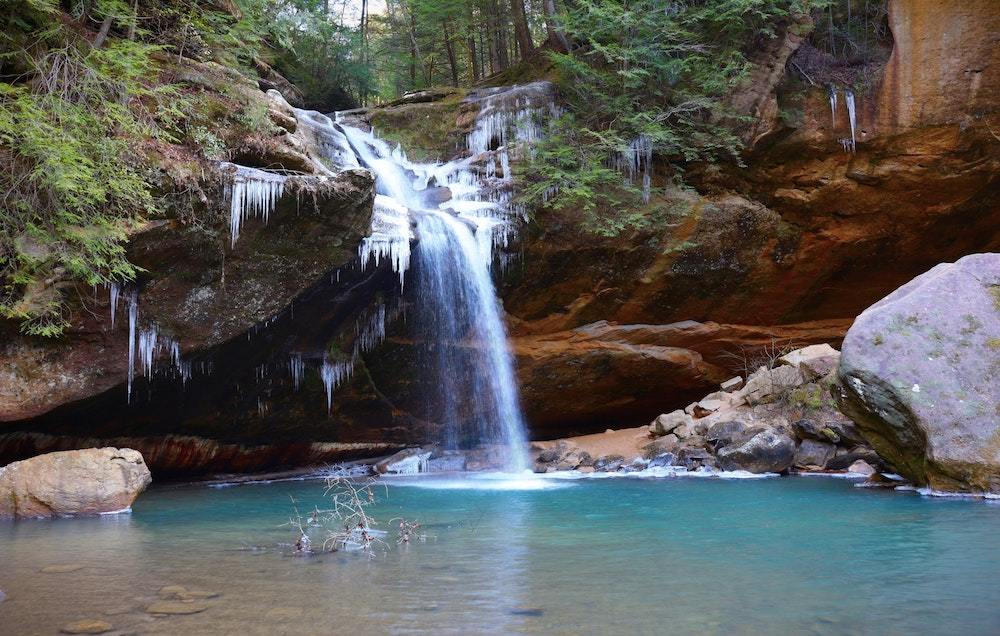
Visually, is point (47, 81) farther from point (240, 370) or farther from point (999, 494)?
Answer: point (999, 494)

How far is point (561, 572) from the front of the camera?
508 cm

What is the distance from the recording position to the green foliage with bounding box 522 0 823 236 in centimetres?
1413

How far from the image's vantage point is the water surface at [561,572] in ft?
12.8

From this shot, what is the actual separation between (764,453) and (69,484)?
33.0ft

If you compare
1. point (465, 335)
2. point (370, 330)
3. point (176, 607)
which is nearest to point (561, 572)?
point (176, 607)

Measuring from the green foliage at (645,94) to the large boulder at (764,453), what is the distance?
15.1ft

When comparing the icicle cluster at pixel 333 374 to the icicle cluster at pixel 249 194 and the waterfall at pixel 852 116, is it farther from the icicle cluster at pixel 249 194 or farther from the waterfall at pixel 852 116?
the waterfall at pixel 852 116

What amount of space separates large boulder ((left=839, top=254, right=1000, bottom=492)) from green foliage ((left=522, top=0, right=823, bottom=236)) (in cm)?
589

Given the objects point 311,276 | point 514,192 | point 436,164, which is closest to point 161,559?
point 311,276

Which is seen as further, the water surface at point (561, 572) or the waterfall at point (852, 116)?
the waterfall at point (852, 116)

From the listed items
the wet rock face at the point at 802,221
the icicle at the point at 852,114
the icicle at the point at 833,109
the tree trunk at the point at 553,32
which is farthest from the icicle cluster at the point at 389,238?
the icicle at the point at 852,114

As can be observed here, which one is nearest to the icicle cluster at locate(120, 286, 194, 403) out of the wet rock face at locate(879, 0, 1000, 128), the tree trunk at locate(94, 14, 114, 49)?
the tree trunk at locate(94, 14, 114, 49)

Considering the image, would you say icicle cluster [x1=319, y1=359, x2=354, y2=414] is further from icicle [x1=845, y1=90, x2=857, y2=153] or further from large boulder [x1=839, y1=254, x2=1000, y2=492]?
icicle [x1=845, y1=90, x2=857, y2=153]

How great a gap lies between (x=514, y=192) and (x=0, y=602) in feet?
37.2
